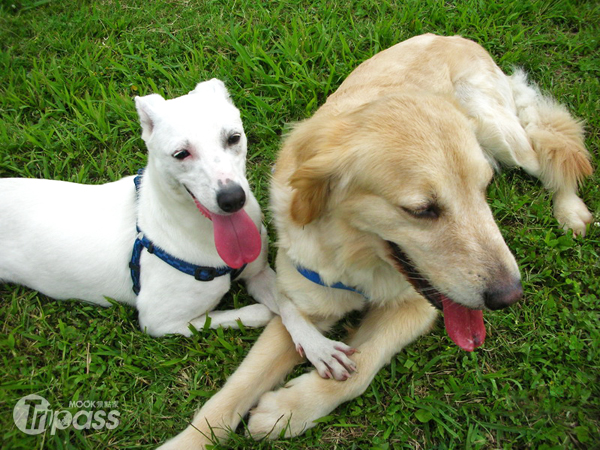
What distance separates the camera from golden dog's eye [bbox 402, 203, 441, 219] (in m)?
2.02

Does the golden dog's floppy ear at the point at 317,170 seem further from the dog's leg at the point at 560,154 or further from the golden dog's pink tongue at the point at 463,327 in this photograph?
the dog's leg at the point at 560,154

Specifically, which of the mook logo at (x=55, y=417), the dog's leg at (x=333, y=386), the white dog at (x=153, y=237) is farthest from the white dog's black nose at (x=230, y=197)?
the mook logo at (x=55, y=417)

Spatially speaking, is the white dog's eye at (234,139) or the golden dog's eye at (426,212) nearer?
the golden dog's eye at (426,212)

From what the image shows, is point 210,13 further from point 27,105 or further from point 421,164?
point 421,164

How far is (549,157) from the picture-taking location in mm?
3316

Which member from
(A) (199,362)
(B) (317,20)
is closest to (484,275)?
(A) (199,362)

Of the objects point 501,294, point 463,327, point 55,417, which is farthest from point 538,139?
point 55,417

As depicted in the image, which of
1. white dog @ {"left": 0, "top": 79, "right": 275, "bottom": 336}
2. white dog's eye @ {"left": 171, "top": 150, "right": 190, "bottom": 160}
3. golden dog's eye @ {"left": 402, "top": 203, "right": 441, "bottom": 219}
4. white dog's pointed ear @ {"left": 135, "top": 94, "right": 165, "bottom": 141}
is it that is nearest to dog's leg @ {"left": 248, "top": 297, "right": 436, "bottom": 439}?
white dog @ {"left": 0, "top": 79, "right": 275, "bottom": 336}

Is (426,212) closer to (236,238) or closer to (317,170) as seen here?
(317,170)

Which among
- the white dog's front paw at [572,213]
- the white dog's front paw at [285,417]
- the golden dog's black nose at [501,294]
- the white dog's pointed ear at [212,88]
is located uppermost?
the white dog's pointed ear at [212,88]

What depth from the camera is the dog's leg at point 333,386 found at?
96.0 inches

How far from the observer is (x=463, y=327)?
7.66 feet

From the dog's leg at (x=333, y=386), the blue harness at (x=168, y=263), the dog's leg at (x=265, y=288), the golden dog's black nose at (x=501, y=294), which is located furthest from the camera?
the dog's leg at (x=265, y=288)

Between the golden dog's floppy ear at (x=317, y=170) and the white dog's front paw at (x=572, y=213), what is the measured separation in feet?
6.23
